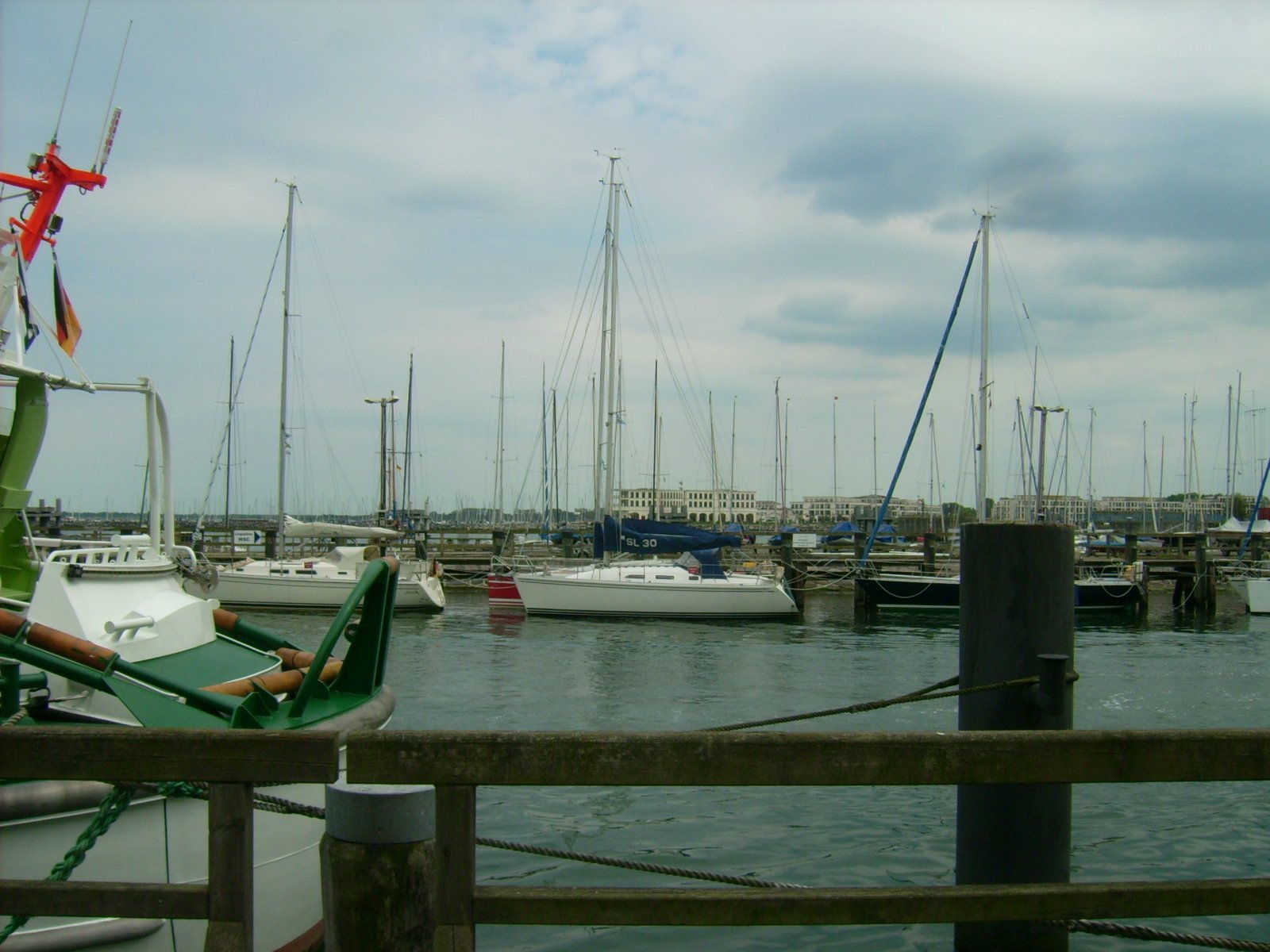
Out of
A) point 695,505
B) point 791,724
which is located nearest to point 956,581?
point 791,724

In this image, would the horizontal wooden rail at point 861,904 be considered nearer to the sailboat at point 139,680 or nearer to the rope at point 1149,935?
the rope at point 1149,935

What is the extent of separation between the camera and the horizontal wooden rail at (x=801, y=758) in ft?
9.95

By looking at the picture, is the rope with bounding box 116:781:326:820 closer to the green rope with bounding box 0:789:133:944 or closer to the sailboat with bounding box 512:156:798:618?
the green rope with bounding box 0:789:133:944

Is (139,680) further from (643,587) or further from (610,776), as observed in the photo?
(643,587)

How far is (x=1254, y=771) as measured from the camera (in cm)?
327

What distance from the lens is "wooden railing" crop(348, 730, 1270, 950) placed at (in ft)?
10.0

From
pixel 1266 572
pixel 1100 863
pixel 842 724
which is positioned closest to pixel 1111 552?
pixel 1266 572

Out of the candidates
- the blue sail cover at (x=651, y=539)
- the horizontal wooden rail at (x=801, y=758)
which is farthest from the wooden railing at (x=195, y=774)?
the blue sail cover at (x=651, y=539)

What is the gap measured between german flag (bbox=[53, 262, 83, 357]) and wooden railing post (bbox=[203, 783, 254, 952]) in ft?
20.0

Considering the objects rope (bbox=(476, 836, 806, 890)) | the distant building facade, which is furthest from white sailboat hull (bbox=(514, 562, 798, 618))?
the distant building facade

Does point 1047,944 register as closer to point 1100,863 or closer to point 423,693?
point 1100,863

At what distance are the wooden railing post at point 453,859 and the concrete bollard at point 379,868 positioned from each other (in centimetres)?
4

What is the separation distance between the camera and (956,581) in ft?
117

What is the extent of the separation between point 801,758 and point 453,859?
3.50ft
